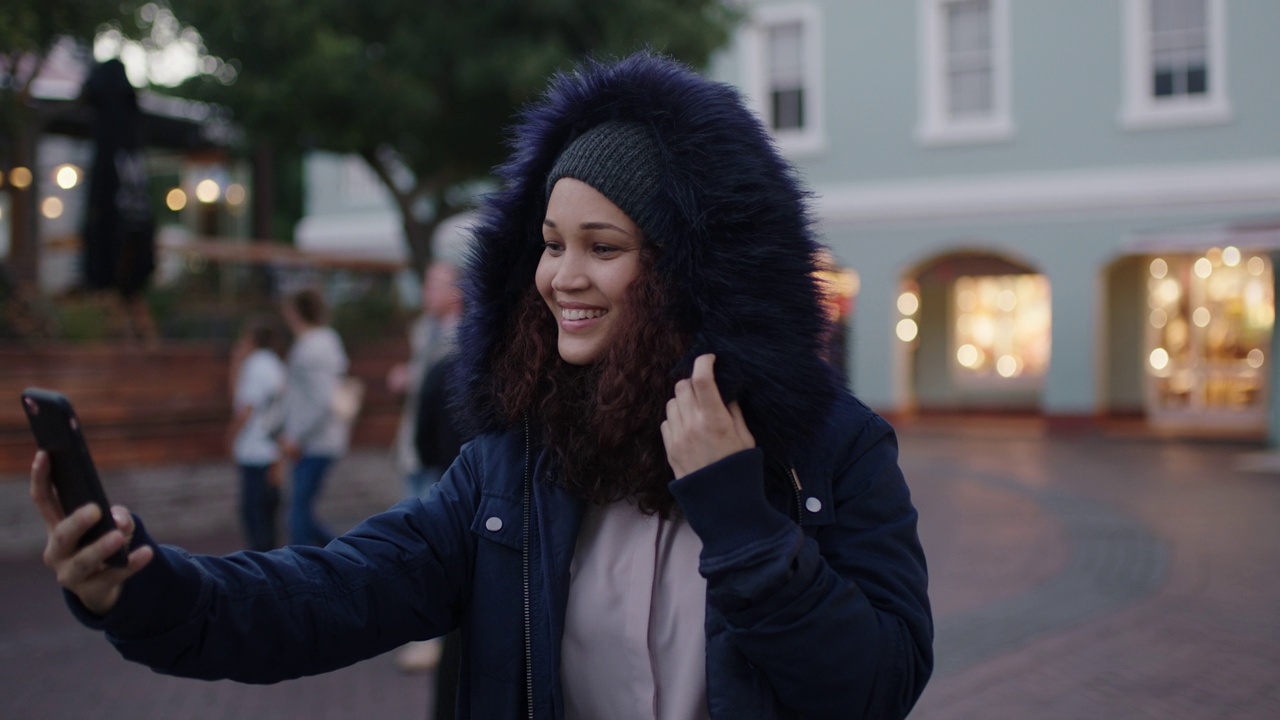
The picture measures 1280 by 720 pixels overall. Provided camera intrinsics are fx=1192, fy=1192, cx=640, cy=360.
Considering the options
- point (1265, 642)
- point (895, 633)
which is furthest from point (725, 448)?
point (1265, 642)

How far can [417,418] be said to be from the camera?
220 inches

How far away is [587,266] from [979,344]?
70.3 feet

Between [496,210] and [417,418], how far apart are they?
3598 mm

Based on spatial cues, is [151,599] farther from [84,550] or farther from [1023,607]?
[1023,607]

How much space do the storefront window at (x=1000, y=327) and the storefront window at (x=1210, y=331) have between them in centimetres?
232

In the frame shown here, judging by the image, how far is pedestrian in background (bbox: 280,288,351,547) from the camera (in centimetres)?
702

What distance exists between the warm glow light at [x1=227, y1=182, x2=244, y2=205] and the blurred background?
0.05 m

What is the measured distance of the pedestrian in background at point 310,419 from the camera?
7020 mm

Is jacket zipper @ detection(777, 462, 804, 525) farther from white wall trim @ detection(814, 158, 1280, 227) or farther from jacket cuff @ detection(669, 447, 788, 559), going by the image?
white wall trim @ detection(814, 158, 1280, 227)

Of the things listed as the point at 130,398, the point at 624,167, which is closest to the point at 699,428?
the point at 624,167

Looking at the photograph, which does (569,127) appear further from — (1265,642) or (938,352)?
(938,352)

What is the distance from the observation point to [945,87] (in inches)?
779

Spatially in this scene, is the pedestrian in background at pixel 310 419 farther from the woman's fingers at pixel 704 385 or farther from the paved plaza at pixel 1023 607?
the woman's fingers at pixel 704 385

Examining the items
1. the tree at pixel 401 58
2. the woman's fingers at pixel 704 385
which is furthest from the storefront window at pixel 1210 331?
the woman's fingers at pixel 704 385
